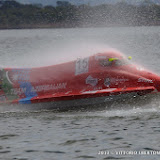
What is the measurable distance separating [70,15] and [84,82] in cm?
8190

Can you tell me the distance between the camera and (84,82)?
14.4 m

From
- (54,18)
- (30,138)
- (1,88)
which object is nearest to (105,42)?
(1,88)

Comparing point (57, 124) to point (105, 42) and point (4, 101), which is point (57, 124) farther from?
point (105, 42)

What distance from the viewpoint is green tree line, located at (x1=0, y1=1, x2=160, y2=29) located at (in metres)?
86.5

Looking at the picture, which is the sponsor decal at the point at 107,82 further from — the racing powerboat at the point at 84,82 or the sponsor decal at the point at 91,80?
the sponsor decal at the point at 91,80

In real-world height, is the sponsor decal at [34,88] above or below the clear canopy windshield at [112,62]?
below

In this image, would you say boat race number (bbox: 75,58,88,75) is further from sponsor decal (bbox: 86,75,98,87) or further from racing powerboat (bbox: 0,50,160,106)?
sponsor decal (bbox: 86,75,98,87)

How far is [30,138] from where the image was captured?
1170 centimetres

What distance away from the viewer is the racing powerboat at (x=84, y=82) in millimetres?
14055

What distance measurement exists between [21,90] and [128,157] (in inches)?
241

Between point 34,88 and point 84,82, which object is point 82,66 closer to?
point 84,82

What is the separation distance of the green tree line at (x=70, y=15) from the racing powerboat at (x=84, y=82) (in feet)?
218

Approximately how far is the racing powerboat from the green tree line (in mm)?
66369

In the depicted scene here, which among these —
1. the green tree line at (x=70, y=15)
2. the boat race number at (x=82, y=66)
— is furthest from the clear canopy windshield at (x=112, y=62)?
the green tree line at (x=70, y=15)
